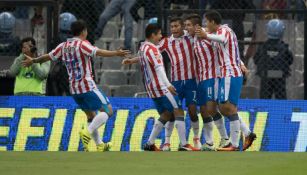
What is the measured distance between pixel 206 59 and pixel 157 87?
939 mm

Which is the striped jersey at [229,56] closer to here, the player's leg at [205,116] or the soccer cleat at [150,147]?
the player's leg at [205,116]

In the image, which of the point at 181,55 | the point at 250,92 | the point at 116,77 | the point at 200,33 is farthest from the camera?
the point at 116,77

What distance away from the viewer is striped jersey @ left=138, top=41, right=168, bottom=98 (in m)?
17.4

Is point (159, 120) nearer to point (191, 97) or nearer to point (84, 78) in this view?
point (191, 97)

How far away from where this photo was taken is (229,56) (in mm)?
17234

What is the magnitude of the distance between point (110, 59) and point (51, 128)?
7.61 feet

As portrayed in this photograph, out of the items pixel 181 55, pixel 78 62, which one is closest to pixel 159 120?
pixel 181 55

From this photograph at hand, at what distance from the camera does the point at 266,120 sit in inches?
765

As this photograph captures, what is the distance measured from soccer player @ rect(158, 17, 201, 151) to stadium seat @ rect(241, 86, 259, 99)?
2.54 meters

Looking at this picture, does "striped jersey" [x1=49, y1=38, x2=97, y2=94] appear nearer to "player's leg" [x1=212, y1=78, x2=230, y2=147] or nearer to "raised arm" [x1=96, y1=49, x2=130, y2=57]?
"raised arm" [x1=96, y1=49, x2=130, y2=57]

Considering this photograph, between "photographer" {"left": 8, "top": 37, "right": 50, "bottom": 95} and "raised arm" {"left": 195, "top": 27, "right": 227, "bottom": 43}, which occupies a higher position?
"raised arm" {"left": 195, "top": 27, "right": 227, "bottom": 43}
